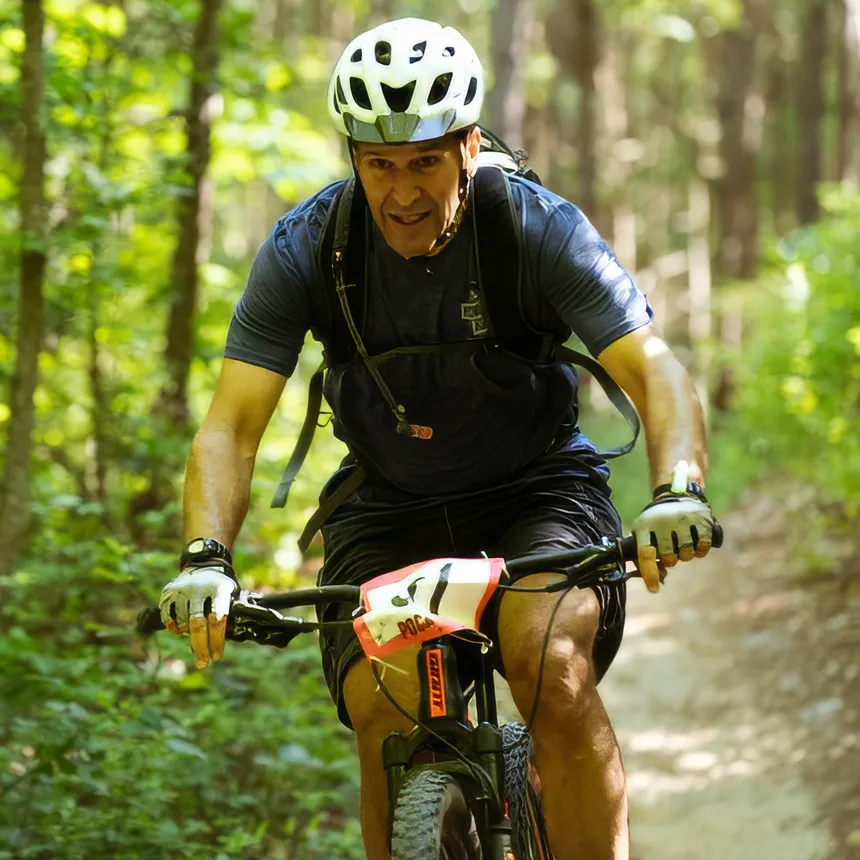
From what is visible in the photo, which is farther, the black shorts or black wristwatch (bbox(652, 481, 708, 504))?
the black shorts

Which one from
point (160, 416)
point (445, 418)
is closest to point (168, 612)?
point (445, 418)

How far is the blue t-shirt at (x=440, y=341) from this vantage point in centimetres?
358

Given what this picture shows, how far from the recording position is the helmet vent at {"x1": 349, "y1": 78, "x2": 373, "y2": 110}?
3.43 m

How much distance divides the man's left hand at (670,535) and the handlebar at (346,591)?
0.08ft

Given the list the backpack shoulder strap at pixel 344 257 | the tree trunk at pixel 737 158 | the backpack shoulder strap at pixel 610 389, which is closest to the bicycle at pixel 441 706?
the backpack shoulder strap at pixel 610 389

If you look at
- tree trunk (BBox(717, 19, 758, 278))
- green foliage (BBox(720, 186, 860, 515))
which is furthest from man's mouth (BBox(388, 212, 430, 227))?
tree trunk (BBox(717, 19, 758, 278))

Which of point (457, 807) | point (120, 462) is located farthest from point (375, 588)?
point (120, 462)

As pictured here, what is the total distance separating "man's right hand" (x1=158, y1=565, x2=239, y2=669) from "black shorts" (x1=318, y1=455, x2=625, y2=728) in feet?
1.78

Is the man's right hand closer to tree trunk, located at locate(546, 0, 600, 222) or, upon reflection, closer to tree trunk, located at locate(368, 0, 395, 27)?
tree trunk, located at locate(546, 0, 600, 222)

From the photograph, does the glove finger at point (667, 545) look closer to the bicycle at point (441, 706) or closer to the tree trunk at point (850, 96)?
the bicycle at point (441, 706)

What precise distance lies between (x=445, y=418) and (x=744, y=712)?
5034 millimetres

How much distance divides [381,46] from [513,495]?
1.34 metres

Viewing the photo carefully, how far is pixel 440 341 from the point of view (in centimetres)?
365

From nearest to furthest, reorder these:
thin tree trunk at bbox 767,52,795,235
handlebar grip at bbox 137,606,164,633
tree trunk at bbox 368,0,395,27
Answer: handlebar grip at bbox 137,606,164,633, tree trunk at bbox 368,0,395,27, thin tree trunk at bbox 767,52,795,235
